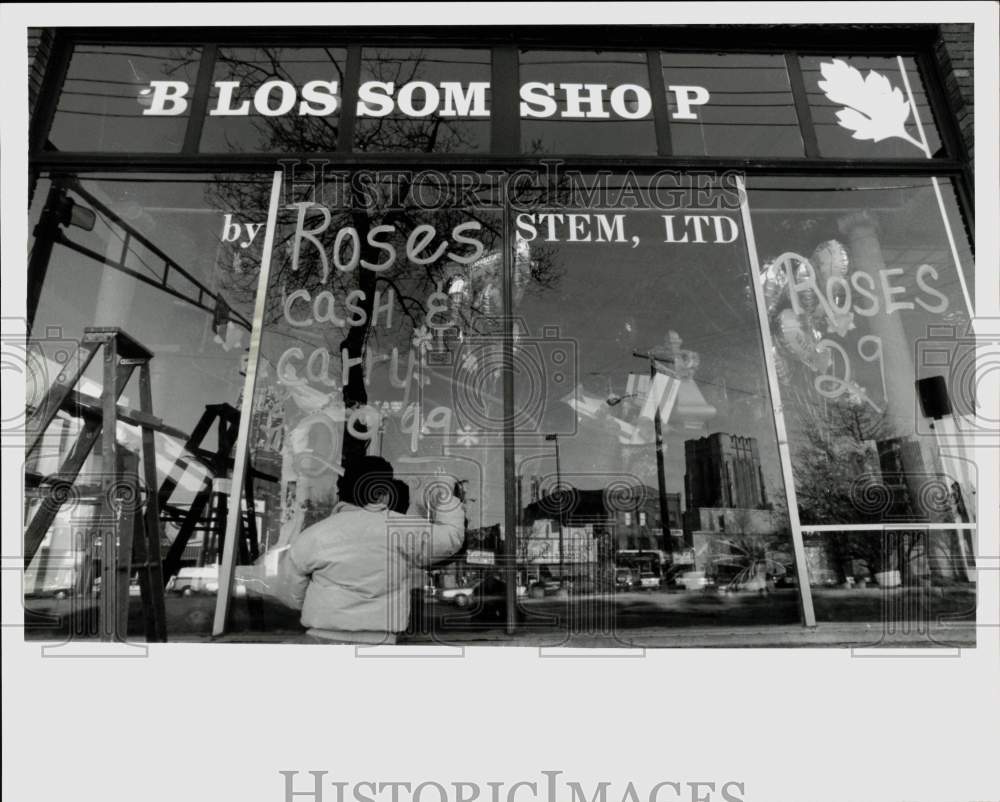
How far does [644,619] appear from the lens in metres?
3.42

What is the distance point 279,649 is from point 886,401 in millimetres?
3178

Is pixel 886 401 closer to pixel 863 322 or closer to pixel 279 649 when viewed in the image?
pixel 863 322

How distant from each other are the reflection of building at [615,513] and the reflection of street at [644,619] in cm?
27

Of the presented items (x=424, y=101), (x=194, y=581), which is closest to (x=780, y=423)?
(x=424, y=101)

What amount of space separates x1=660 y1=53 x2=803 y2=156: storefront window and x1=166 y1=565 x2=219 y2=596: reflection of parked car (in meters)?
3.28

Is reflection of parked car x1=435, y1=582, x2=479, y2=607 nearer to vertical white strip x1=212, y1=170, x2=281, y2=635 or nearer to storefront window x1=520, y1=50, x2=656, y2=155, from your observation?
vertical white strip x1=212, y1=170, x2=281, y2=635

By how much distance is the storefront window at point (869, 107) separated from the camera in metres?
4.05

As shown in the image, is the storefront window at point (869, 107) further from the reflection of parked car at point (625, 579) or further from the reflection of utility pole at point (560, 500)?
the reflection of parked car at point (625, 579)

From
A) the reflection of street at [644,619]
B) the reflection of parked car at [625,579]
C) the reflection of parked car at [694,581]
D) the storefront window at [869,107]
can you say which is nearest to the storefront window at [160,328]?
the reflection of street at [644,619]

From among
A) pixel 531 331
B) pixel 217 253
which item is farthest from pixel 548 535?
pixel 217 253

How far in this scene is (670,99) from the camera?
4.12 metres

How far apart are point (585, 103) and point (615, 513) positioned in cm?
231

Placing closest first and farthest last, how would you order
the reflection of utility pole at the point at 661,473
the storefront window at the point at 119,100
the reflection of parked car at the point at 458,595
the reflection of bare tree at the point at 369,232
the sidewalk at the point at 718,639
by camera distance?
the sidewalk at the point at 718,639, the reflection of parked car at the point at 458,595, the reflection of utility pole at the point at 661,473, the reflection of bare tree at the point at 369,232, the storefront window at the point at 119,100

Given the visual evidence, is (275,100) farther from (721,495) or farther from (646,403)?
(721,495)
